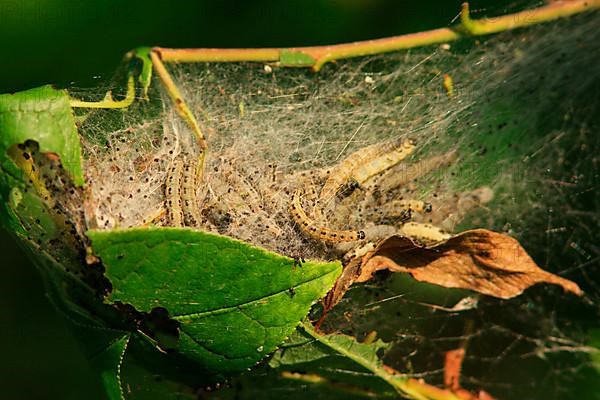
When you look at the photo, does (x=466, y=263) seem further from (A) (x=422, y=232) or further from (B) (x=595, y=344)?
(B) (x=595, y=344)

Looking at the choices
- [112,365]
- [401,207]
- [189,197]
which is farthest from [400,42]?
[112,365]

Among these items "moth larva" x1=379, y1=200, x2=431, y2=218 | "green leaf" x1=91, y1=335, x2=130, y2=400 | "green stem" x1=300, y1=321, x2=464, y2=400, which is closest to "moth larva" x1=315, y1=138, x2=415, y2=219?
"moth larva" x1=379, y1=200, x2=431, y2=218

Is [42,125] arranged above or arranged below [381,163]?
below

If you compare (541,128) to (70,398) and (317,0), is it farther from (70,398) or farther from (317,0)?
(70,398)

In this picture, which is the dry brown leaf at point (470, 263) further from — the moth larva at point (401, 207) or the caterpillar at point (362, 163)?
the caterpillar at point (362, 163)

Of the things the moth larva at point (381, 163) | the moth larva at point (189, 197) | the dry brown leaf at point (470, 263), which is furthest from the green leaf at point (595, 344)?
the moth larva at point (189, 197)
